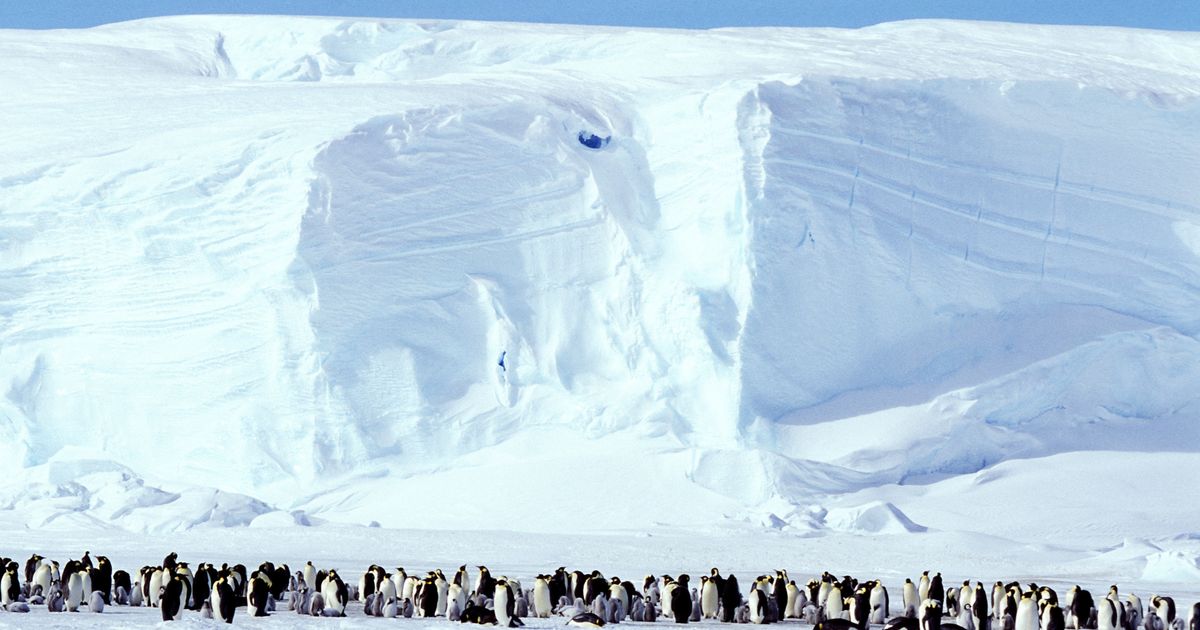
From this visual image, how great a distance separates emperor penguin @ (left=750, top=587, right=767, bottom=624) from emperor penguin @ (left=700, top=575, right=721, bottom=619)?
0.35 m

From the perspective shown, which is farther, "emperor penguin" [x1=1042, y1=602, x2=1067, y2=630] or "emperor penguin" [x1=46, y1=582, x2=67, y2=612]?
"emperor penguin" [x1=46, y1=582, x2=67, y2=612]

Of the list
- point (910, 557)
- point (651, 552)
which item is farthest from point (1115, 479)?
point (651, 552)

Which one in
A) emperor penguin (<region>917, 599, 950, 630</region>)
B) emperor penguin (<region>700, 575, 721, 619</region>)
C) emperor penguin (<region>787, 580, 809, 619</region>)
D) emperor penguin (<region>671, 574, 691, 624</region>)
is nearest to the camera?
emperor penguin (<region>917, 599, 950, 630</region>)

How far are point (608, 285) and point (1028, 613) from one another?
1348 centimetres

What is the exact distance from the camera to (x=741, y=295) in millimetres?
27766

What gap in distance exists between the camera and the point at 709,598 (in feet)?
55.9

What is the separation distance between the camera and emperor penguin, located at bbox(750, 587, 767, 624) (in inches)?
662

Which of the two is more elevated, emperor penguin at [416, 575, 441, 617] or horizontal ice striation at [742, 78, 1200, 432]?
horizontal ice striation at [742, 78, 1200, 432]

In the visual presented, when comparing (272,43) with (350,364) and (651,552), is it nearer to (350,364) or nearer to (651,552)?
(350,364)

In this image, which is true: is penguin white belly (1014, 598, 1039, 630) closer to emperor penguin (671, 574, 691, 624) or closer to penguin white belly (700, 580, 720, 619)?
penguin white belly (700, 580, 720, 619)

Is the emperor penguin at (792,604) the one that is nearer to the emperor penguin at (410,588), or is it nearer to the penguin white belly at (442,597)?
the penguin white belly at (442,597)

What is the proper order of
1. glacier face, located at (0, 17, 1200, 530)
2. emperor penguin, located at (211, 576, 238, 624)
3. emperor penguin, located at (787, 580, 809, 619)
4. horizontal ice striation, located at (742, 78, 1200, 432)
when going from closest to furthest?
emperor penguin, located at (211, 576, 238, 624), emperor penguin, located at (787, 580, 809, 619), glacier face, located at (0, 17, 1200, 530), horizontal ice striation, located at (742, 78, 1200, 432)

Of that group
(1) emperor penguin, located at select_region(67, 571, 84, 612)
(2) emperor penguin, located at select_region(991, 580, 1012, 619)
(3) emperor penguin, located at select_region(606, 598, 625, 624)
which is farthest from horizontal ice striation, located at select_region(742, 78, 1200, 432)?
(1) emperor penguin, located at select_region(67, 571, 84, 612)

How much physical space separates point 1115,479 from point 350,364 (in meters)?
11.4
